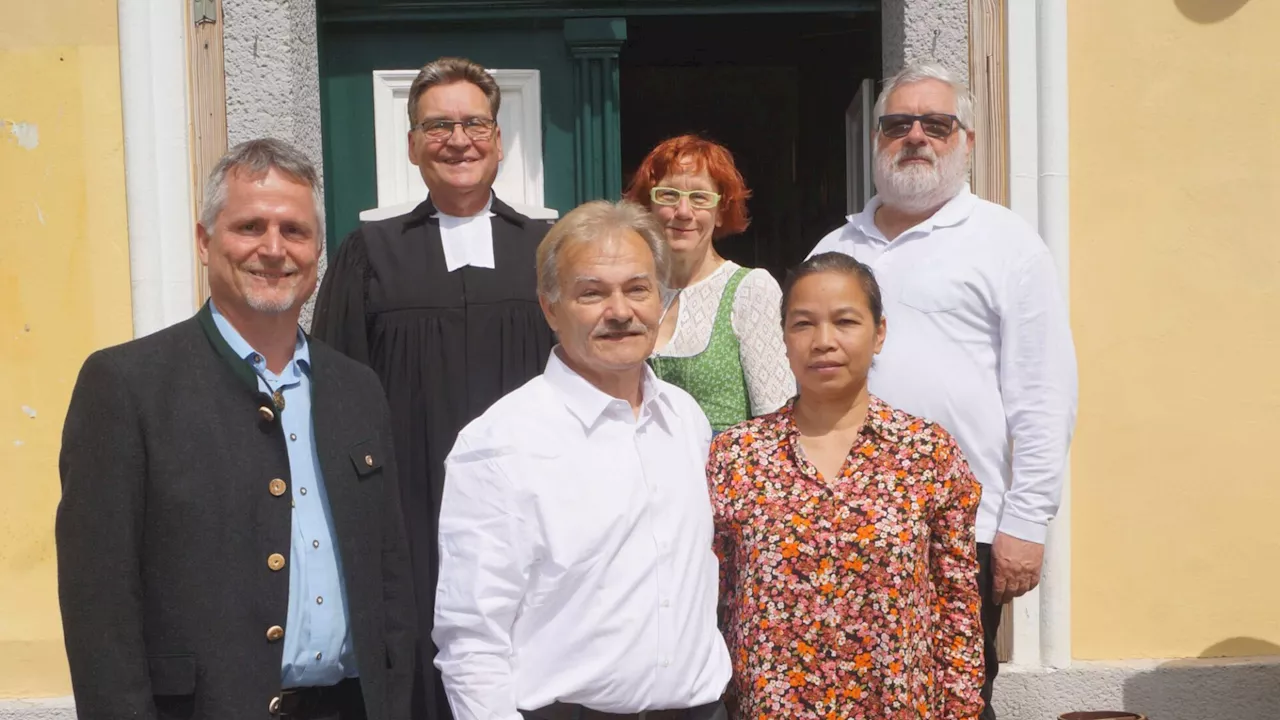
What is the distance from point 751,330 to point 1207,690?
237cm

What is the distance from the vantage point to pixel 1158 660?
452cm

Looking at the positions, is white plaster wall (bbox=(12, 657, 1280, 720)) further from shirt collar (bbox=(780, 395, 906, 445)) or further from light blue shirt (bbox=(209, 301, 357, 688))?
light blue shirt (bbox=(209, 301, 357, 688))

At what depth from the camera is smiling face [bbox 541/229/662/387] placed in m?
2.37

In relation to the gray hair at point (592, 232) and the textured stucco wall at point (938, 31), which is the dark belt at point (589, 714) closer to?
the gray hair at point (592, 232)

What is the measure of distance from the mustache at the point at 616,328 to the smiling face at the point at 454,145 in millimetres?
1092

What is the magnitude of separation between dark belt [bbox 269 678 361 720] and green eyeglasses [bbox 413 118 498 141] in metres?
1.51

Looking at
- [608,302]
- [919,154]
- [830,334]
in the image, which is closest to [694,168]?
[919,154]

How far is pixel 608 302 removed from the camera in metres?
2.37

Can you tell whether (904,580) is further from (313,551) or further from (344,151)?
(344,151)

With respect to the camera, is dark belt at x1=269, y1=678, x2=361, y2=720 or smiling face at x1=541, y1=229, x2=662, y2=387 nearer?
dark belt at x1=269, y1=678, x2=361, y2=720

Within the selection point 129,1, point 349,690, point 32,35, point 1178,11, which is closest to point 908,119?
point 1178,11

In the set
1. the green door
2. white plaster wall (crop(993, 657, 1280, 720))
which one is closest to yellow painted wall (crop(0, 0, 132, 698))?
the green door

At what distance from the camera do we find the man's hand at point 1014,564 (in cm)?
314

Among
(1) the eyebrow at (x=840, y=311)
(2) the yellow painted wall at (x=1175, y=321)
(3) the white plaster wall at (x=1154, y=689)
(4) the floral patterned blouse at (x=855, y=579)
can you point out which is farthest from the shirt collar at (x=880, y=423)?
(3) the white plaster wall at (x=1154, y=689)
